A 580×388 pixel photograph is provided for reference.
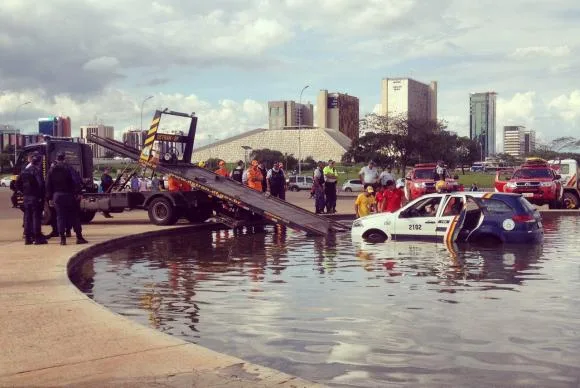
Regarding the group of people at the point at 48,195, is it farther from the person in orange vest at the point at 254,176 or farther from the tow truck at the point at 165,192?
the person in orange vest at the point at 254,176

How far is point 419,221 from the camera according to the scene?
16.7 meters

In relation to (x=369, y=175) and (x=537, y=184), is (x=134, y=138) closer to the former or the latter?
(x=369, y=175)

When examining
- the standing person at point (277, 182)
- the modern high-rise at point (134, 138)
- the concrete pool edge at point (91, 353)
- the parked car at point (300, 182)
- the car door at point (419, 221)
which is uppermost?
the modern high-rise at point (134, 138)

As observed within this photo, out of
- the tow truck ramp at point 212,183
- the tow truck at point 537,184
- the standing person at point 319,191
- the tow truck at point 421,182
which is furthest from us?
the tow truck at point 421,182

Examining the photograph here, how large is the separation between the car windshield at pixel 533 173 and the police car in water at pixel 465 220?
14438 millimetres

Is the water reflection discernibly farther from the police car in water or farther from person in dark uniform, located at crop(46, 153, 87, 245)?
person in dark uniform, located at crop(46, 153, 87, 245)

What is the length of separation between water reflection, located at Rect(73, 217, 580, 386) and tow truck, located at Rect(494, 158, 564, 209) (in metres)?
14.4

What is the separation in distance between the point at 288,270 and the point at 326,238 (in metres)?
6.15

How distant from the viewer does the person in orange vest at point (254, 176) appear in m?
24.3

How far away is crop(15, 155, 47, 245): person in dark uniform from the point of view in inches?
611

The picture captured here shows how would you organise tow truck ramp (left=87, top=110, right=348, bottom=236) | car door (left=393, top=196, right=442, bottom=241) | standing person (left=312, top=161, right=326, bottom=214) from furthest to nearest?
standing person (left=312, top=161, right=326, bottom=214) → tow truck ramp (left=87, top=110, right=348, bottom=236) → car door (left=393, top=196, right=442, bottom=241)

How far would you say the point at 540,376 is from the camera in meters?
6.03

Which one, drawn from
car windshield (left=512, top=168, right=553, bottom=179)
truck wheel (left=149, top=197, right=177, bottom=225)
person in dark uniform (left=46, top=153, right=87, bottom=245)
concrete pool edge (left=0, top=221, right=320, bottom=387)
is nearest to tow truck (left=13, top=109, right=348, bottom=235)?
truck wheel (left=149, top=197, right=177, bottom=225)

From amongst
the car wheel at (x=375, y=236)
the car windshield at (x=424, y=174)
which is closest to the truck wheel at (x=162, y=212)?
the car wheel at (x=375, y=236)
